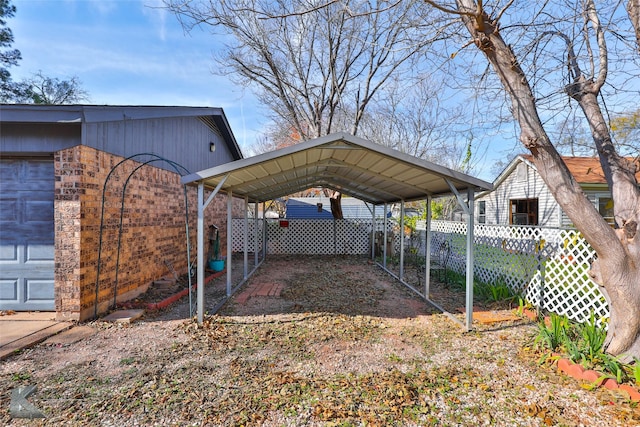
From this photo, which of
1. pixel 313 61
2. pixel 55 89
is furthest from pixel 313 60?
pixel 55 89

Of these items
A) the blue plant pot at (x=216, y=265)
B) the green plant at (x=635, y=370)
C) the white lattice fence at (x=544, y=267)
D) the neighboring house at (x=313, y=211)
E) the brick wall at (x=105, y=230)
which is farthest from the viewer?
the neighboring house at (x=313, y=211)

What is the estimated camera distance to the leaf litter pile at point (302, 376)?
278cm

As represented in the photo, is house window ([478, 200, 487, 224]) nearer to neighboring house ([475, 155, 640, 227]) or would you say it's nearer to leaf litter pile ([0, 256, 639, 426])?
neighboring house ([475, 155, 640, 227])

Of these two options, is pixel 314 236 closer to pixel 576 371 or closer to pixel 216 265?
pixel 216 265

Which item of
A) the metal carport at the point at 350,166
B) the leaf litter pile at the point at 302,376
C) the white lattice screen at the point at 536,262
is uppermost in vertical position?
the metal carport at the point at 350,166

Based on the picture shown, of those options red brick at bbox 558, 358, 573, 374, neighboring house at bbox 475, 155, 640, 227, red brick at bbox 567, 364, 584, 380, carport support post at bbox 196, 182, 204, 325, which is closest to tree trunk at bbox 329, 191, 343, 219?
neighboring house at bbox 475, 155, 640, 227

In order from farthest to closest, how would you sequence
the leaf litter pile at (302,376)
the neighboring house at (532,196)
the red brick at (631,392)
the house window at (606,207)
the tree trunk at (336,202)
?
the tree trunk at (336,202), the house window at (606,207), the neighboring house at (532,196), the red brick at (631,392), the leaf litter pile at (302,376)

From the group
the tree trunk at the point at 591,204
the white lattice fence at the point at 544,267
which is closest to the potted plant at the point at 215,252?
the white lattice fence at the point at 544,267

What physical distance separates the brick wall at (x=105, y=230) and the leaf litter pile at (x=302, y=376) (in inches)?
24.4

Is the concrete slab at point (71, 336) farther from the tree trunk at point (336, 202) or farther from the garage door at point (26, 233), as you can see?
the tree trunk at point (336, 202)

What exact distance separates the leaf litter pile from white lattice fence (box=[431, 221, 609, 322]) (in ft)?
2.93

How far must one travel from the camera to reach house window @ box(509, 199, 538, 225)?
45.2ft

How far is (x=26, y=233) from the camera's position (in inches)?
195

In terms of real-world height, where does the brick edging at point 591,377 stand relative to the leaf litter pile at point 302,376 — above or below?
above
